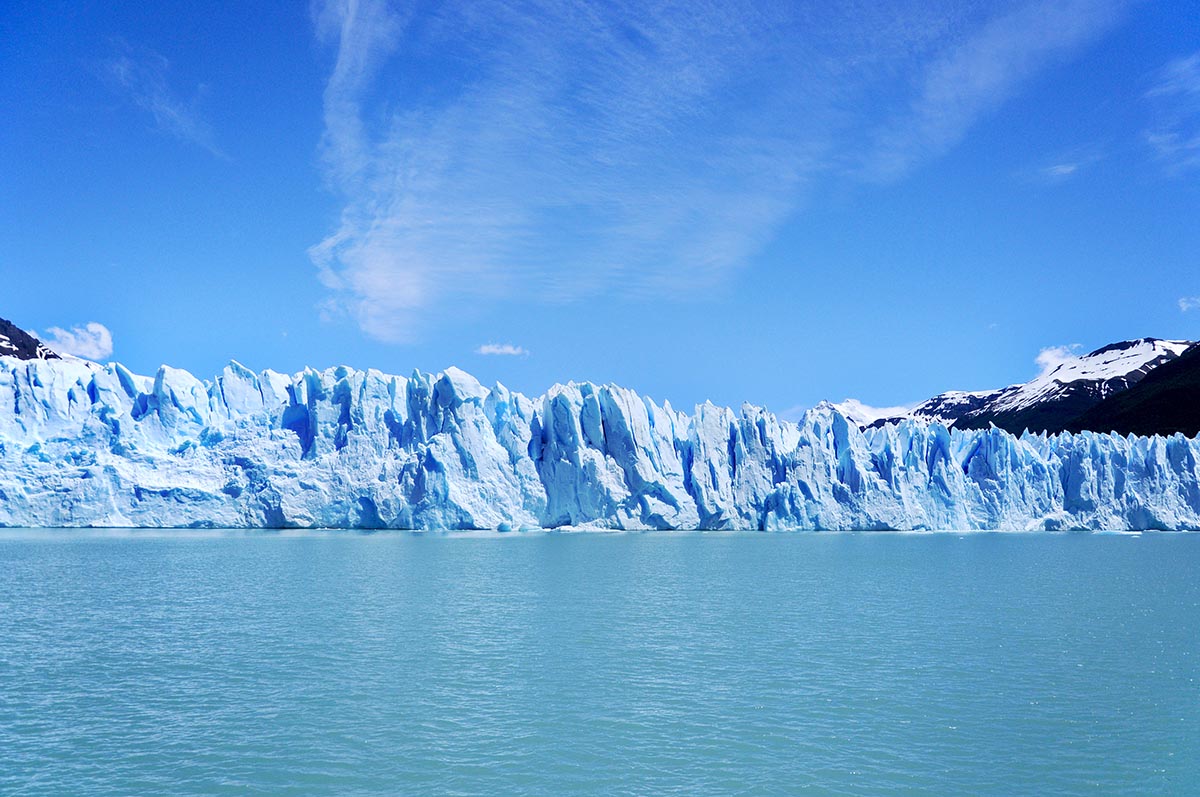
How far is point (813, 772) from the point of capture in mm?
7934

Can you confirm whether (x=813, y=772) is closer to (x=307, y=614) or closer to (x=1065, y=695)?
(x=1065, y=695)

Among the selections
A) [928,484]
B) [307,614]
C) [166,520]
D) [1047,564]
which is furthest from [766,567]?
[166,520]

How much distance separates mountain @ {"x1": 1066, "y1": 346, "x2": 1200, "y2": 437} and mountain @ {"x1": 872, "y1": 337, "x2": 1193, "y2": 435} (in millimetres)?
7890

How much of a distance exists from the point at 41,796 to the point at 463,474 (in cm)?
3474

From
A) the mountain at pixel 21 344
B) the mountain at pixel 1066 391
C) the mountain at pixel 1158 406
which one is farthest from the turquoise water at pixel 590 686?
the mountain at pixel 1066 391

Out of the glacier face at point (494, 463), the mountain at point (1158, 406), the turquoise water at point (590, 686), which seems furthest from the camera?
the mountain at point (1158, 406)

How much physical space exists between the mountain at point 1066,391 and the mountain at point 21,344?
9155cm

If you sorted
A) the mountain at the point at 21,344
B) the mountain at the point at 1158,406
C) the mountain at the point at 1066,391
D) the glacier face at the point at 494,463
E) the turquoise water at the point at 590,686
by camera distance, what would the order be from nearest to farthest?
the turquoise water at the point at 590,686
the glacier face at the point at 494,463
the mountain at the point at 21,344
the mountain at the point at 1158,406
the mountain at the point at 1066,391

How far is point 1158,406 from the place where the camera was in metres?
84.4

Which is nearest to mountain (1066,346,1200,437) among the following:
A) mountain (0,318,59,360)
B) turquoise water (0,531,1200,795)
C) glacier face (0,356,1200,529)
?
glacier face (0,356,1200,529)

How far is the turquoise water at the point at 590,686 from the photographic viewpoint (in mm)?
7898

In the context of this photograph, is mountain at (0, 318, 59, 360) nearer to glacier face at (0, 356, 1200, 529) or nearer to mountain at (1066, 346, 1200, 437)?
glacier face at (0, 356, 1200, 529)

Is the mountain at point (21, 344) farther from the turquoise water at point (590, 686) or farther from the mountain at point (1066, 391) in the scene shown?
the mountain at point (1066, 391)

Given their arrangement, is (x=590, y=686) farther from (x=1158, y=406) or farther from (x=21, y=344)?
(x=1158, y=406)
